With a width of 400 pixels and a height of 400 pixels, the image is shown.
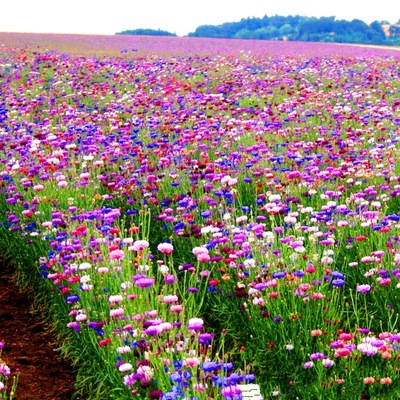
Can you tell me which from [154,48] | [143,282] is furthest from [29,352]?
[154,48]

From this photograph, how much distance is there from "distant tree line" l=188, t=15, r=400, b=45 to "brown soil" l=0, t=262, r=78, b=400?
214 ft

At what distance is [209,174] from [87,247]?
6.27ft

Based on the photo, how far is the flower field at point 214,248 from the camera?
3.51 metres

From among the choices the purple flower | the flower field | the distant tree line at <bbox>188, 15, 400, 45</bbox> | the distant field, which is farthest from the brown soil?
the distant tree line at <bbox>188, 15, 400, 45</bbox>

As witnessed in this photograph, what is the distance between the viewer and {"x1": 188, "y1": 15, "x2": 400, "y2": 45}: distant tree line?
6800 cm

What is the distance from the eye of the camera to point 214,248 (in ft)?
15.8

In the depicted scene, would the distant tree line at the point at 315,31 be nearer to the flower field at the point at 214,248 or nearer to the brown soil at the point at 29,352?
the flower field at the point at 214,248

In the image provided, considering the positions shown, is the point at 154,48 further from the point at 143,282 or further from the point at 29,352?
the point at 143,282

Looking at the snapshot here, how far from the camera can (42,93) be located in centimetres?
1355

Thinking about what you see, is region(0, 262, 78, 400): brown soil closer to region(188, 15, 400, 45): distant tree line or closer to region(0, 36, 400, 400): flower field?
region(0, 36, 400, 400): flower field

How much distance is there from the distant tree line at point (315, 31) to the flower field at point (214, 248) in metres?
59.7

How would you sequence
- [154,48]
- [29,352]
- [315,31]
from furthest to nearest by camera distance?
[315,31] → [154,48] → [29,352]

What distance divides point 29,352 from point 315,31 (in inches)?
2760

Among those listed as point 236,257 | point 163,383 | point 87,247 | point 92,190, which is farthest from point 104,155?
point 163,383
